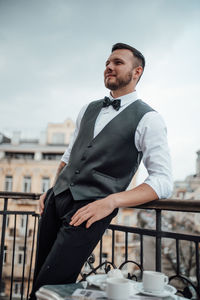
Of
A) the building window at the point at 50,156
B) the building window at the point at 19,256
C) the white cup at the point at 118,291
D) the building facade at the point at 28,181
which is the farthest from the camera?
the building window at the point at 50,156

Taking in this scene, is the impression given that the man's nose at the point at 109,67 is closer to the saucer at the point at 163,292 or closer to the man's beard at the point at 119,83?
the man's beard at the point at 119,83

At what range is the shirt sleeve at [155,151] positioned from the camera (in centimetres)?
109

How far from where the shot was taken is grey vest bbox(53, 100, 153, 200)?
115cm

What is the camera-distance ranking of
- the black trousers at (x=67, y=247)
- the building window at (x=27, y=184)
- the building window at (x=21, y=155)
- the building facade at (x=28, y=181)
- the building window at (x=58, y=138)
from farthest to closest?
1. the building window at (x=58, y=138)
2. the building window at (x=21, y=155)
3. the building window at (x=27, y=184)
4. the building facade at (x=28, y=181)
5. the black trousers at (x=67, y=247)

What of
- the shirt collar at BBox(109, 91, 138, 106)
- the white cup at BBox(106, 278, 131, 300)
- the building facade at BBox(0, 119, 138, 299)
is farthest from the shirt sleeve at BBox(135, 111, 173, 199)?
the building facade at BBox(0, 119, 138, 299)

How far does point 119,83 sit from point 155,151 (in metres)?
0.41

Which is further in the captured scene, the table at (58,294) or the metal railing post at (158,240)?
the metal railing post at (158,240)

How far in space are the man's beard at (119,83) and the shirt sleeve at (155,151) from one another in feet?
0.74

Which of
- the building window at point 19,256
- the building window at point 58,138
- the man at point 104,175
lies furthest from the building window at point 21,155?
the man at point 104,175

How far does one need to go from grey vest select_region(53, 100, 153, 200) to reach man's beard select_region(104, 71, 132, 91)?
0.52ft

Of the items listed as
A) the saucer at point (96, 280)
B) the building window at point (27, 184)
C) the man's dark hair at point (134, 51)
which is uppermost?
the man's dark hair at point (134, 51)

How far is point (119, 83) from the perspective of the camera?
51.8 inches

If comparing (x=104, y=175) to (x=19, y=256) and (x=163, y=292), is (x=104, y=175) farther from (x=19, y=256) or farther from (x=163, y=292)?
(x=19, y=256)

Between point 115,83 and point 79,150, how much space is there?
378 millimetres
